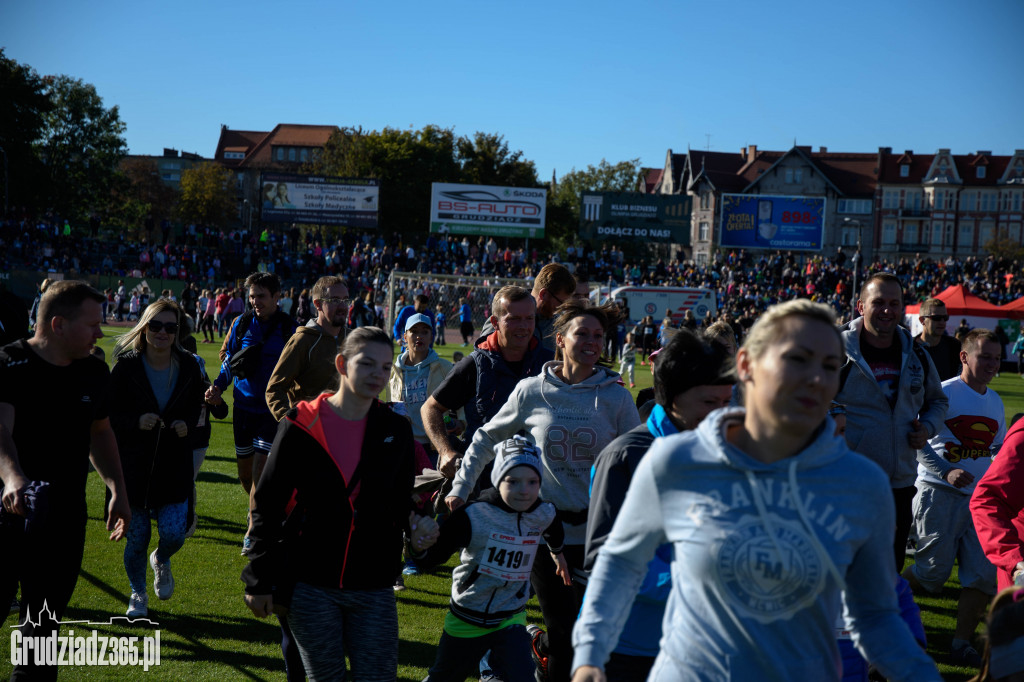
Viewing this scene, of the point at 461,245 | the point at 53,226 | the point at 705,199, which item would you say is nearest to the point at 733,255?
the point at 461,245

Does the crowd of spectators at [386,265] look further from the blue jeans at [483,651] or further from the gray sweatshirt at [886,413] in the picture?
the blue jeans at [483,651]

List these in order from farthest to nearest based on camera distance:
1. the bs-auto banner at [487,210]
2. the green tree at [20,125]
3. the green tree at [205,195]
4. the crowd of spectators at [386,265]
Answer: the green tree at [205,195]
the green tree at [20,125]
the bs-auto banner at [487,210]
the crowd of spectators at [386,265]

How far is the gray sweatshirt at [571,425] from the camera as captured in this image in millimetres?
4410

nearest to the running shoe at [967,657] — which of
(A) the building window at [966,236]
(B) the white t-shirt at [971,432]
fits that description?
(B) the white t-shirt at [971,432]

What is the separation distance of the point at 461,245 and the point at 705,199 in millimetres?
41827

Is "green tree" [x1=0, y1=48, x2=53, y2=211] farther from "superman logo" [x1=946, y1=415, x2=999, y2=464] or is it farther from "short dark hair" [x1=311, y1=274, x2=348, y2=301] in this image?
"superman logo" [x1=946, y1=415, x2=999, y2=464]

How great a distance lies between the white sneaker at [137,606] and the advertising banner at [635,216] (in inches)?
1921

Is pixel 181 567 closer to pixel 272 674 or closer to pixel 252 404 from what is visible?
pixel 252 404

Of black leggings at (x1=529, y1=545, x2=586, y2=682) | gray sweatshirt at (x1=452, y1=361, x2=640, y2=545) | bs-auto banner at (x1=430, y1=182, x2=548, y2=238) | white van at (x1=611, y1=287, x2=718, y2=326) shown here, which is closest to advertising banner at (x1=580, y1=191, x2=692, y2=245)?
bs-auto banner at (x1=430, y1=182, x2=548, y2=238)

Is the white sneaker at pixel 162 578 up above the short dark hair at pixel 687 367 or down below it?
below

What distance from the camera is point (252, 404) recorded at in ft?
23.6

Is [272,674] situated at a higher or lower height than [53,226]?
lower

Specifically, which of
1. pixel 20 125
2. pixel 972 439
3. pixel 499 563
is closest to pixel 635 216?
pixel 20 125

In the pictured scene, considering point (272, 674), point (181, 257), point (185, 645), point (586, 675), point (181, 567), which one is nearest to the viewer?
point (586, 675)
